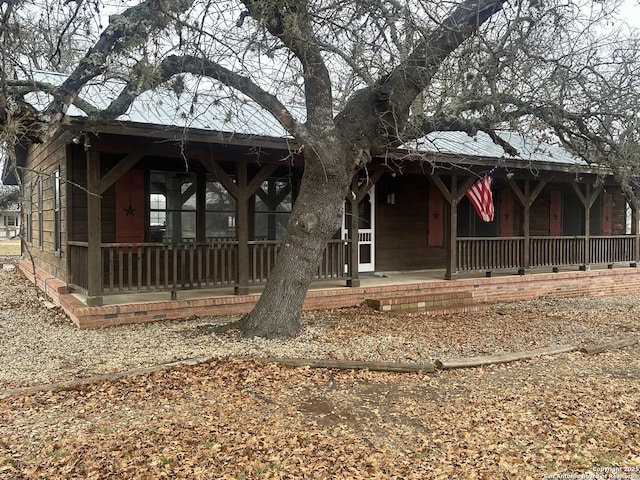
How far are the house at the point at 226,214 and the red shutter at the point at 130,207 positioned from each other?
17mm

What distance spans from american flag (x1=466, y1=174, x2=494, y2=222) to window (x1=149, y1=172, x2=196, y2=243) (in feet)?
18.5

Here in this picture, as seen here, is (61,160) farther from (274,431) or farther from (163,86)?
(274,431)

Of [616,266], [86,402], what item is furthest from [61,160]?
[616,266]

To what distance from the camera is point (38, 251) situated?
12.4 m

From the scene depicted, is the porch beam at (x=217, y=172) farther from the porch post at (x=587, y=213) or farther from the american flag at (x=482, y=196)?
the porch post at (x=587, y=213)

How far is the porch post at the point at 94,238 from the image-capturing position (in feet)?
23.6

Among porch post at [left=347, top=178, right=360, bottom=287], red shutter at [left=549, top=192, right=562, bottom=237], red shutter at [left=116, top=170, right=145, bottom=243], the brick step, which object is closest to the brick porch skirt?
the brick step

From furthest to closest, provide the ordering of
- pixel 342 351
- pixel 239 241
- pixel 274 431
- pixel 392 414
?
pixel 239 241, pixel 342 351, pixel 392 414, pixel 274 431

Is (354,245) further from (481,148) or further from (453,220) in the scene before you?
(481,148)

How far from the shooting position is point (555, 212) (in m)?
14.4

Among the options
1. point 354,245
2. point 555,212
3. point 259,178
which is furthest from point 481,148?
point 259,178

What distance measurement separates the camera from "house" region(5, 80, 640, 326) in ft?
24.3

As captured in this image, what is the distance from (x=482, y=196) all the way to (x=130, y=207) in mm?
6945

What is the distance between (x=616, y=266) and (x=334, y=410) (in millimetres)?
12348
